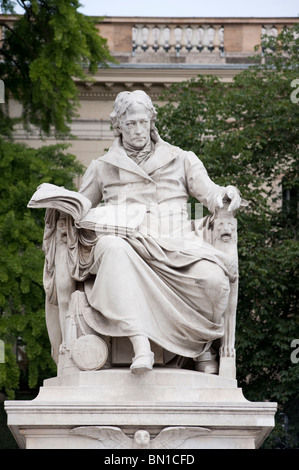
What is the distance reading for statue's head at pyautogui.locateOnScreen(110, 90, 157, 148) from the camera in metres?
10.4

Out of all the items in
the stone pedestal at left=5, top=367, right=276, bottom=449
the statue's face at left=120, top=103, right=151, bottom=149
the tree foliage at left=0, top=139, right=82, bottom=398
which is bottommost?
the tree foliage at left=0, top=139, right=82, bottom=398

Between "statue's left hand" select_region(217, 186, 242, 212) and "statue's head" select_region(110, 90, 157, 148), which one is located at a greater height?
"statue's head" select_region(110, 90, 157, 148)

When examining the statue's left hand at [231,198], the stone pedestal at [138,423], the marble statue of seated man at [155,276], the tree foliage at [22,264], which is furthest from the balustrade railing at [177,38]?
the stone pedestal at [138,423]

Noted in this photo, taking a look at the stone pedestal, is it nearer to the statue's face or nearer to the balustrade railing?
the statue's face

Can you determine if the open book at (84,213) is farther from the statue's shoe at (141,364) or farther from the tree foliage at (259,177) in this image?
the tree foliage at (259,177)

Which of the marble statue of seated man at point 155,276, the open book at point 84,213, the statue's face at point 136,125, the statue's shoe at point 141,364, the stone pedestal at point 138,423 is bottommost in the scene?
the stone pedestal at point 138,423

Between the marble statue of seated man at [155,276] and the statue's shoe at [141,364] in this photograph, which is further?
the marble statue of seated man at [155,276]

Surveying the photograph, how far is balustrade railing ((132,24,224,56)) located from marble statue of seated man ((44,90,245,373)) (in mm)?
16755

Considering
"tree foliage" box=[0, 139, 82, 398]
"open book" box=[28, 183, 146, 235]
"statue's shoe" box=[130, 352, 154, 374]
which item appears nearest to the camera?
"statue's shoe" box=[130, 352, 154, 374]

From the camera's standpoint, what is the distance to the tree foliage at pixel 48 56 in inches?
749

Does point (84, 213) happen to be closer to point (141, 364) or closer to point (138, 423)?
point (141, 364)

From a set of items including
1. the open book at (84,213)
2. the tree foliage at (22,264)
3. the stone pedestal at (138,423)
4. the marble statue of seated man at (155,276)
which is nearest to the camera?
the stone pedestal at (138,423)

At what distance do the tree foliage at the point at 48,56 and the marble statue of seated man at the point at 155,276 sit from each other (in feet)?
29.0

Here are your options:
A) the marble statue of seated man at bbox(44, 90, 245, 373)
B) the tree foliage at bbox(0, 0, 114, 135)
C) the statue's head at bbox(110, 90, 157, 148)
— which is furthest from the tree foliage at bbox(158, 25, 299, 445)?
the marble statue of seated man at bbox(44, 90, 245, 373)
